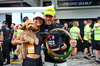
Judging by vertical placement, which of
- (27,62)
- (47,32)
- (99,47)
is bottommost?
(99,47)

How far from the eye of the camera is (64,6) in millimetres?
7254

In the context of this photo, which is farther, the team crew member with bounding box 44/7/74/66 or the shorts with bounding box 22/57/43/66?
the team crew member with bounding box 44/7/74/66

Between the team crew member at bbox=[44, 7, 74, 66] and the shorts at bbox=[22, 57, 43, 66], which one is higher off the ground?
the team crew member at bbox=[44, 7, 74, 66]

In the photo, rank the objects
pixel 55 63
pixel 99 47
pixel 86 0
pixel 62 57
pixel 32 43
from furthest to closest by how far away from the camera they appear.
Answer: pixel 86 0 → pixel 99 47 → pixel 55 63 → pixel 62 57 → pixel 32 43

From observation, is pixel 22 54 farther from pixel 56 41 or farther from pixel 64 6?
pixel 64 6

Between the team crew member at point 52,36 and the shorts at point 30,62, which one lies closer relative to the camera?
the shorts at point 30,62

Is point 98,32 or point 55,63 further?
point 98,32

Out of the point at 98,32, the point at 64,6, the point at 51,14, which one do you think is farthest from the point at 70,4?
the point at 51,14

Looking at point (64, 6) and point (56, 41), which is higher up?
point (64, 6)

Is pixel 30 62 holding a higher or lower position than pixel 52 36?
lower

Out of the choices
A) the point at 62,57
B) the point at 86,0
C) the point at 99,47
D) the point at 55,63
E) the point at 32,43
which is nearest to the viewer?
the point at 32,43

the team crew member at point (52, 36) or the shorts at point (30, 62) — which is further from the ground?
the team crew member at point (52, 36)

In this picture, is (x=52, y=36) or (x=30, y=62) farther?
(x=52, y=36)

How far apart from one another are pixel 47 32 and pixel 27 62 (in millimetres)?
584
